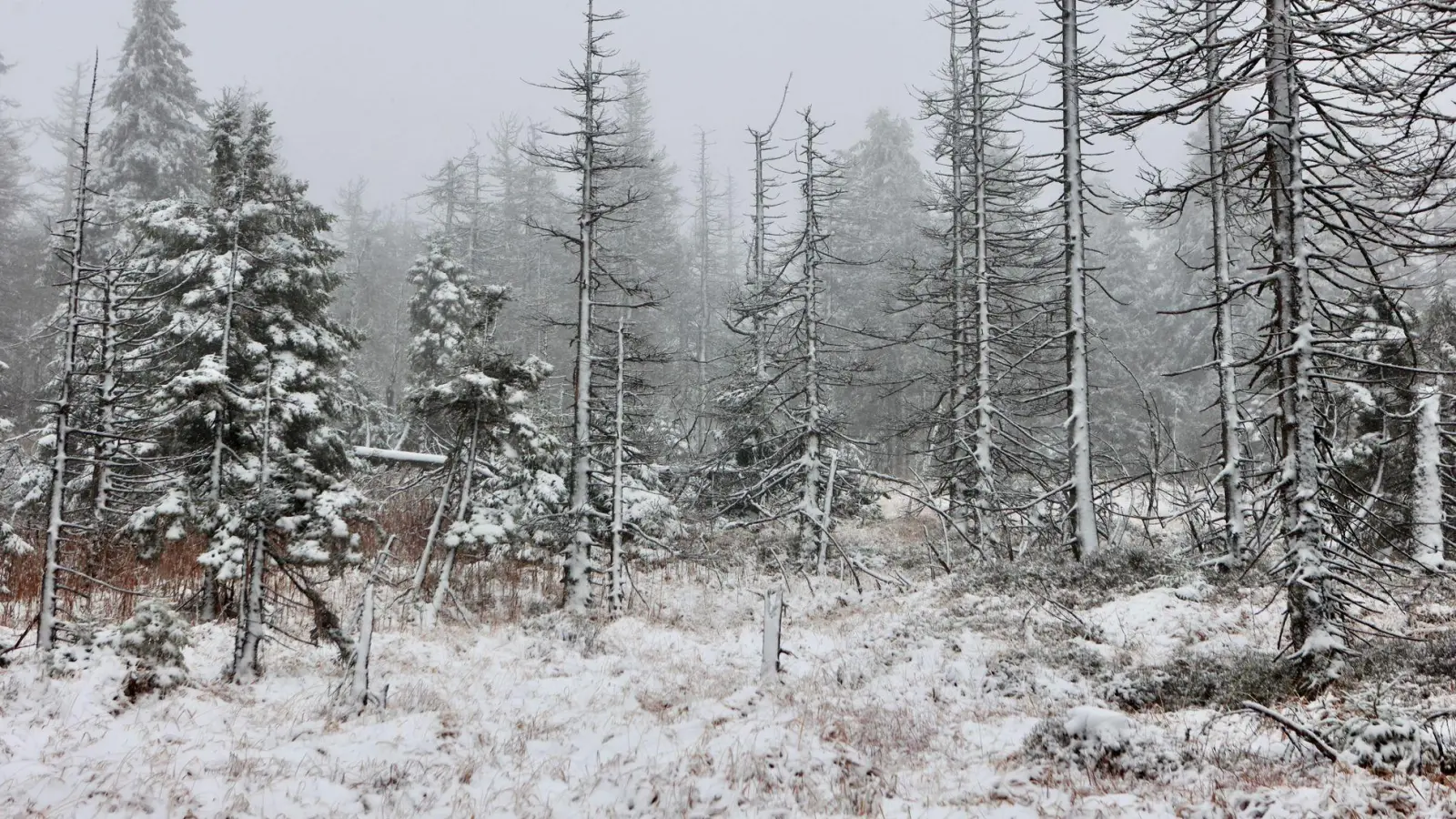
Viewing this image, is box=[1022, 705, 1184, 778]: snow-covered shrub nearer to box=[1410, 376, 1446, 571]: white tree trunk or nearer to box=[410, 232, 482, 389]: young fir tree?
box=[1410, 376, 1446, 571]: white tree trunk

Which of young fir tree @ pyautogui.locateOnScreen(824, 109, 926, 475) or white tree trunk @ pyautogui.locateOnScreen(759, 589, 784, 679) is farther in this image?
young fir tree @ pyautogui.locateOnScreen(824, 109, 926, 475)

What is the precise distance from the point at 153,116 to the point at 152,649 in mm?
27099

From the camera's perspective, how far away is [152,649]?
8.14m

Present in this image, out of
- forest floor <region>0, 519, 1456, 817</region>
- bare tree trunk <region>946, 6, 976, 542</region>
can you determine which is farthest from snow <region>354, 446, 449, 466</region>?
bare tree trunk <region>946, 6, 976, 542</region>

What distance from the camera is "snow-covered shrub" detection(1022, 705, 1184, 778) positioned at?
18.9ft

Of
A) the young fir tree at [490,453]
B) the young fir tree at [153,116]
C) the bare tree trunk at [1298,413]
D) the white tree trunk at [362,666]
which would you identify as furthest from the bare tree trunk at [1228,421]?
the young fir tree at [153,116]

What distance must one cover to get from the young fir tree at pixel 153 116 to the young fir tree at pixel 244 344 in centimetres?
1377

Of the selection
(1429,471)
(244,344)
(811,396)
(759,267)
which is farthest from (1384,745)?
(759,267)

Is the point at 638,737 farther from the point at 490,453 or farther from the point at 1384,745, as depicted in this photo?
the point at 490,453

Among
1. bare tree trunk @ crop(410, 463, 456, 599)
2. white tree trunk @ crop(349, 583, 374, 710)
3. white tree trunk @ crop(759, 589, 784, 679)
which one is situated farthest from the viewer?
bare tree trunk @ crop(410, 463, 456, 599)

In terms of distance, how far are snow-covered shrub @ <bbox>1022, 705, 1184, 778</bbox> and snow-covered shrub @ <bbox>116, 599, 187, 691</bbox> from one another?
8.76 m

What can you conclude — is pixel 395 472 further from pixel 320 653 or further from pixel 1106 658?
pixel 1106 658

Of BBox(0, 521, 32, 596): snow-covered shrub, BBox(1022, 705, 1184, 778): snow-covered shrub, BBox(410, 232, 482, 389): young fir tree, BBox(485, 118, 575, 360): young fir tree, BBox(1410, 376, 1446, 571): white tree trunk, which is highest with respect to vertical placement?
BBox(485, 118, 575, 360): young fir tree

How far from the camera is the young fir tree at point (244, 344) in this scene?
1172cm
